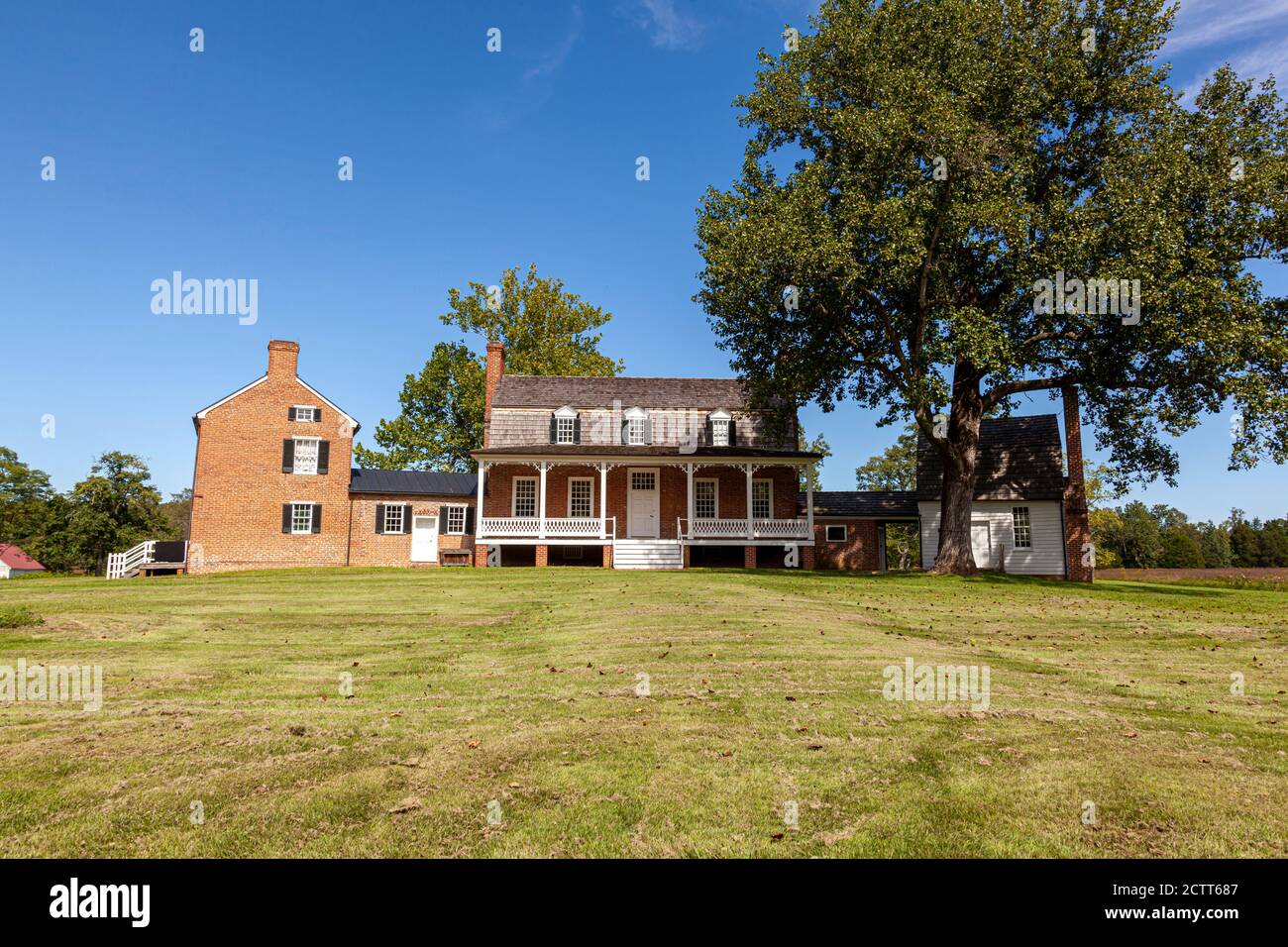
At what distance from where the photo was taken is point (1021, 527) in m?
32.5

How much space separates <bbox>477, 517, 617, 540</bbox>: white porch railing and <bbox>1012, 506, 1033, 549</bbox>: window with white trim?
18094 mm

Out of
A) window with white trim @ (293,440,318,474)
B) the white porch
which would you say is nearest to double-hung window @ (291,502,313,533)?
window with white trim @ (293,440,318,474)

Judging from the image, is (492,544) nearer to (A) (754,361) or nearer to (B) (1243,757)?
(A) (754,361)

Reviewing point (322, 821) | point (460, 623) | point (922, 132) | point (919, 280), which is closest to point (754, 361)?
point (919, 280)

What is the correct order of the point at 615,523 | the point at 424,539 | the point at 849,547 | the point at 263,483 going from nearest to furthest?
the point at 615,523 < the point at 263,483 < the point at 424,539 < the point at 849,547

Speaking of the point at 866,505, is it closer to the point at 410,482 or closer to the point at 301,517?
the point at 410,482

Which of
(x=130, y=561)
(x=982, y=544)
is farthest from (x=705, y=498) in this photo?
(x=130, y=561)

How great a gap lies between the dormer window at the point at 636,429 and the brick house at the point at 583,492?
65 millimetres

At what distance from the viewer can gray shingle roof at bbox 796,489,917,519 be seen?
114 ft

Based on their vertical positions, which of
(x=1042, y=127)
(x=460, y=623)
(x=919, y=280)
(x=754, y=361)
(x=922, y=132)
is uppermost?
(x=1042, y=127)

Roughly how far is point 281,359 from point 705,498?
2017cm

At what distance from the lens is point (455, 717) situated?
6.57m
